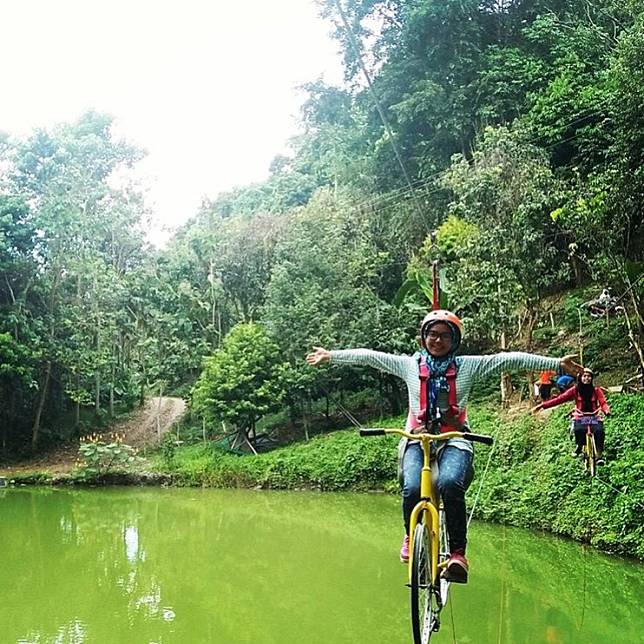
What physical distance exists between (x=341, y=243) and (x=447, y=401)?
45.6 feet

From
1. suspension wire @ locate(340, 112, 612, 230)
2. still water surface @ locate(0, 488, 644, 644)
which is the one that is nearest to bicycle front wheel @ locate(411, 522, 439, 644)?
still water surface @ locate(0, 488, 644, 644)

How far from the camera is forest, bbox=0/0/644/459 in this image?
12.5 meters

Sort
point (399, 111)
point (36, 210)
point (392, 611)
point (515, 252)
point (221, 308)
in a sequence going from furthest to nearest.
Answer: point (221, 308) → point (36, 210) → point (399, 111) → point (515, 252) → point (392, 611)

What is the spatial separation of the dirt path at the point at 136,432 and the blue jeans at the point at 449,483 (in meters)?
15.0

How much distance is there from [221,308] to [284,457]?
19.3ft

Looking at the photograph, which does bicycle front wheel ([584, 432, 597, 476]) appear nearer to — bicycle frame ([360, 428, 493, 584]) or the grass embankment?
the grass embankment

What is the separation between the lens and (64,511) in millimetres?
12586

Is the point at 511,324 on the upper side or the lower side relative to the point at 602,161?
lower

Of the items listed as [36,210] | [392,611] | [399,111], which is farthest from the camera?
[36,210]

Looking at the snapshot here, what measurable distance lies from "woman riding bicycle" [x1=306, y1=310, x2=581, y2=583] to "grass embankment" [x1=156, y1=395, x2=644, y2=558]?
15.9 feet

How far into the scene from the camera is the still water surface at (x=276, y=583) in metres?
5.76

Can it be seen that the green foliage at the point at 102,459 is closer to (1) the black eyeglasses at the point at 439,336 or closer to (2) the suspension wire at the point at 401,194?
(2) the suspension wire at the point at 401,194

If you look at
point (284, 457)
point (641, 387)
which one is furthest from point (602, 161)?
point (284, 457)

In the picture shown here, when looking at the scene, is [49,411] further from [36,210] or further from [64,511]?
[64,511]
